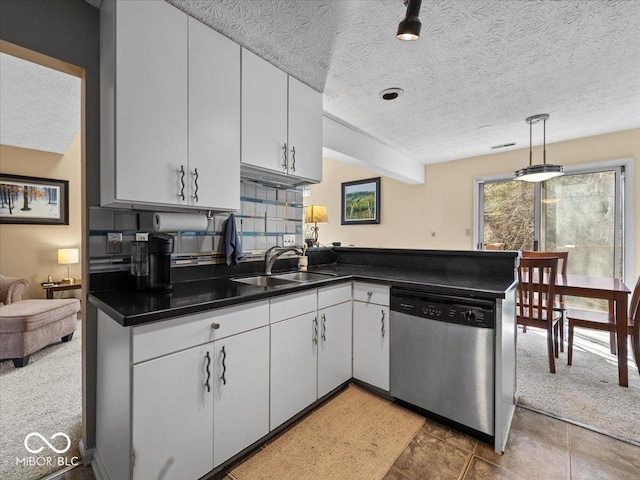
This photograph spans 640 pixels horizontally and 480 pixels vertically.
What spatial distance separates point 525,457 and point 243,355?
1647 millimetres

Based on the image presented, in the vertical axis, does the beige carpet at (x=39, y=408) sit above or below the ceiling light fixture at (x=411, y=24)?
below

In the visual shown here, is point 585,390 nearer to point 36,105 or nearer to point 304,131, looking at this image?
point 304,131

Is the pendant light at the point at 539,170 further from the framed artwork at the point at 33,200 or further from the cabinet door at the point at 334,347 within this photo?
the framed artwork at the point at 33,200

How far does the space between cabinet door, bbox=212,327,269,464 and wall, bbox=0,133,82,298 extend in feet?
12.1

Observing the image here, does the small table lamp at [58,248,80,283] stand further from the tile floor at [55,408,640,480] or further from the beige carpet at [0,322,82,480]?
the tile floor at [55,408,640,480]

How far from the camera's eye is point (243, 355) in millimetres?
1554

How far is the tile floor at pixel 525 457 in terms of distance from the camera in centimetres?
152

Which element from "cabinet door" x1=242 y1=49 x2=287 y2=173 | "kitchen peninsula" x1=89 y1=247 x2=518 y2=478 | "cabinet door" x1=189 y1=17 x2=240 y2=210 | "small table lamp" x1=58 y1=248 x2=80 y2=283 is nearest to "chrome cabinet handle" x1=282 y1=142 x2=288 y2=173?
"cabinet door" x1=242 y1=49 x2=287 y2=173

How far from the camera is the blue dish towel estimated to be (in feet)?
7.09

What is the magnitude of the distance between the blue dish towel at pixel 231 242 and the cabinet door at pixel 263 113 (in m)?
0.49

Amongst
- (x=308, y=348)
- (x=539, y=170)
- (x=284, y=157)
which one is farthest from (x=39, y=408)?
(x=539, y=170)

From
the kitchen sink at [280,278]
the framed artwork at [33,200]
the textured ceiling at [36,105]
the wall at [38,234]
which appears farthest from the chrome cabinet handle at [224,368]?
the framed artwork at [33,200]

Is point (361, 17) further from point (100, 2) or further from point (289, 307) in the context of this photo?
point (289, 307)

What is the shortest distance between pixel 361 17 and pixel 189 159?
4.19ft
